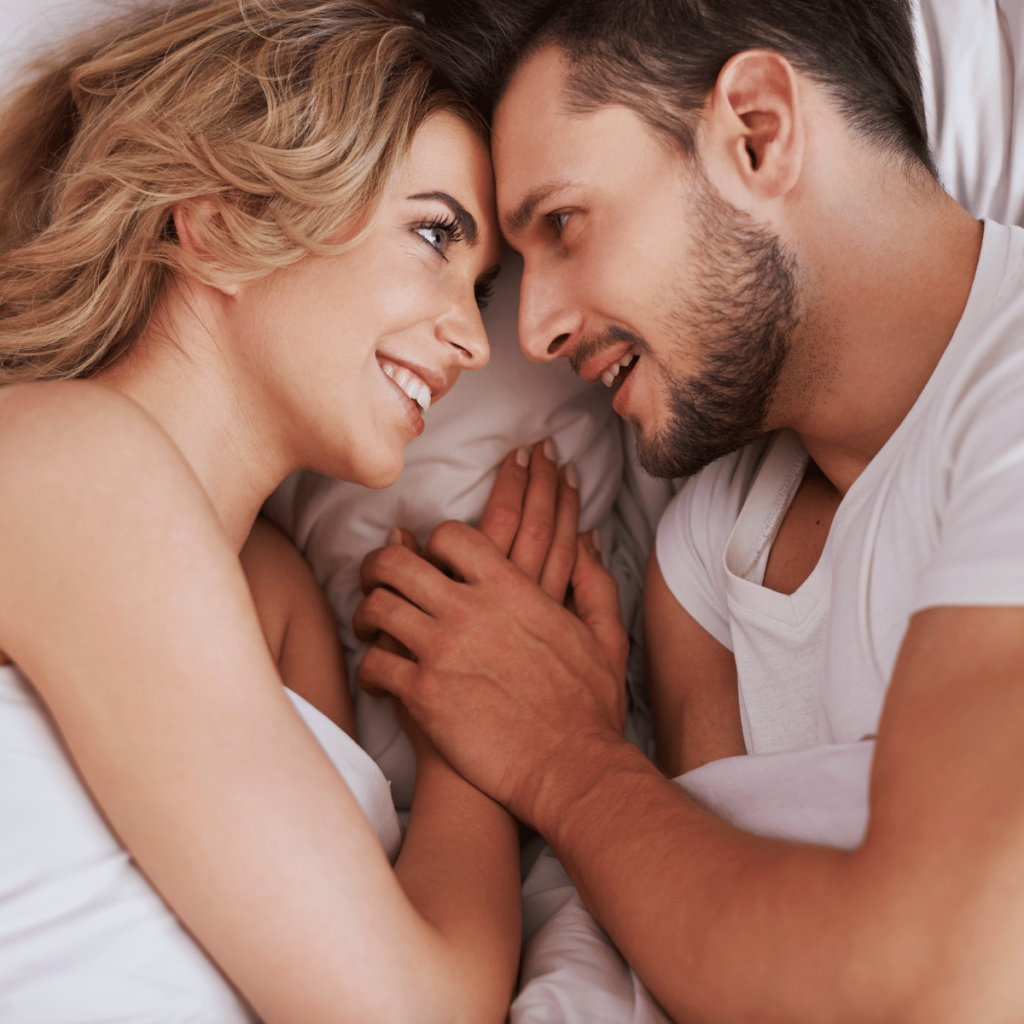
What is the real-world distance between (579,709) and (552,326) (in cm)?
60

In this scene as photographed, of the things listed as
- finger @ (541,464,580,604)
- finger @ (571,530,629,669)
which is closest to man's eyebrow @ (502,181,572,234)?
finger @ (541,464,580,604)

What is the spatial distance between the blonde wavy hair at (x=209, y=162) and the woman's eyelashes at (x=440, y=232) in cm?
9

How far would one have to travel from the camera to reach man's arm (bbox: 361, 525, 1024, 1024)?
622 mm

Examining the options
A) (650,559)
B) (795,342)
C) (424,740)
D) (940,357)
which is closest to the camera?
(940,357)

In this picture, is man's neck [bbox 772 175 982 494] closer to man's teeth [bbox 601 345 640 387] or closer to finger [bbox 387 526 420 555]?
man's teeth [bbox 601 345 640 387]

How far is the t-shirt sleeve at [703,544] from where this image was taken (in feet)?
4.46

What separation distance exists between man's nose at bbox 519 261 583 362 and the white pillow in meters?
0.23

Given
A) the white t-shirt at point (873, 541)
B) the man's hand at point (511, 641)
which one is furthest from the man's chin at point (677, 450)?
the man's hand at point (511, 641)

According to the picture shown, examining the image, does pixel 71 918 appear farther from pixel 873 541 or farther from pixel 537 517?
pixel 873 541

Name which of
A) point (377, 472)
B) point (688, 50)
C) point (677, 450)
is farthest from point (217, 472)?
point (688, 50)

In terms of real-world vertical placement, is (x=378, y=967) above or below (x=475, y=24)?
below

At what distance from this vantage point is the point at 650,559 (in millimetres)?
1532

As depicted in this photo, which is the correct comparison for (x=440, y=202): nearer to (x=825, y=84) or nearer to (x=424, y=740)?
(x=825, y=84)

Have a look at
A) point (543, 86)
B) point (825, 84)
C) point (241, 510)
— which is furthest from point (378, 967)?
point (825, 84)
